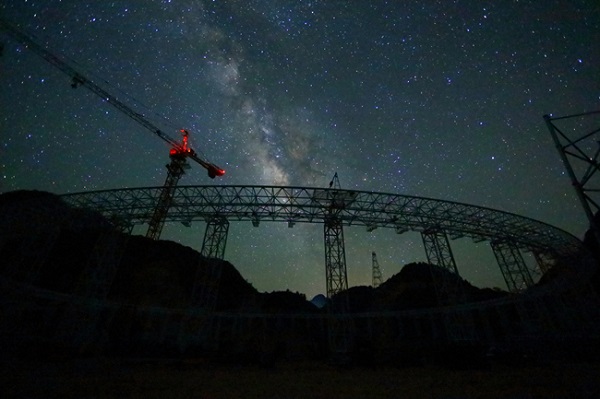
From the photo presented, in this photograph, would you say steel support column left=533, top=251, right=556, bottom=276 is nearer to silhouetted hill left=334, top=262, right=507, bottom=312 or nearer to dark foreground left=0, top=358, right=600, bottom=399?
silhouetted hill left=334, top=262, right=507, bottom=312

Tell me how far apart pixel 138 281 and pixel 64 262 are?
35.9ft

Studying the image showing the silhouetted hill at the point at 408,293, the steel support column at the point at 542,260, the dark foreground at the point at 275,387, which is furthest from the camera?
the silhouetted hill at the point at 408,293

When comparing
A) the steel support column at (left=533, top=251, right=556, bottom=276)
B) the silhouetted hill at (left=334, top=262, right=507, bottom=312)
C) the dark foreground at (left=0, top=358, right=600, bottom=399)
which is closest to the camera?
the dark foreground at (left=0, top=358, right=600, bottom=399)

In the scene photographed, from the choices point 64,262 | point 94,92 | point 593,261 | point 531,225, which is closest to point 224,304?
point 64,262

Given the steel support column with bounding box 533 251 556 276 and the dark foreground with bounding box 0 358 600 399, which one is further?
the steel support column with bounding box 533 251 556 276

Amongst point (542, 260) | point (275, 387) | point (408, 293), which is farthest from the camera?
point (408, 293)

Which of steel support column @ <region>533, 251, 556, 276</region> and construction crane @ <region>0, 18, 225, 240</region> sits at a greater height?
construction crane @ <region>0, 18, 225, 240</region>

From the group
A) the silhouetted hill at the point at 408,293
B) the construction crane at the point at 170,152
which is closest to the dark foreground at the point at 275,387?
the construction crane at the point at 170,152

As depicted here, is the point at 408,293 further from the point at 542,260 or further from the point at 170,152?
the point at 170,152

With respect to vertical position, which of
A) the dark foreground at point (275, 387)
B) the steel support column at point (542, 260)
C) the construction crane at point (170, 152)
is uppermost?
the construction crane at point (170, 152)

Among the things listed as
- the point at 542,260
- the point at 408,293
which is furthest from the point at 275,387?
the point at 408,293

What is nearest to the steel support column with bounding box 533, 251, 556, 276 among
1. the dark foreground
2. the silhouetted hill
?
the silhouetted hill

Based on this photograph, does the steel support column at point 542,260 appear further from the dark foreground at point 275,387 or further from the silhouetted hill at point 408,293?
the dark foreground at point 275,387

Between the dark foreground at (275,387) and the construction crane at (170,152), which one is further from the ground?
the construction crane at (170,152)
